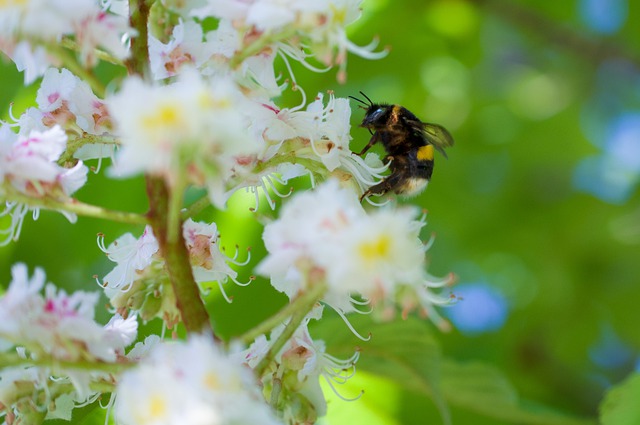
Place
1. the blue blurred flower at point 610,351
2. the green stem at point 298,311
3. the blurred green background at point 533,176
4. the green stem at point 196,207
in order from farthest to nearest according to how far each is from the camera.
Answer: the blue blurred flower at point 610,351 → the blurred green background at point 533,176 → the green stem at point 196,207 → the green stem at point 298,311

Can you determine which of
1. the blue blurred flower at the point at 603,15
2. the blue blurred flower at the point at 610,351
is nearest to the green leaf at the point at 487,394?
the blue blurred flower at the point at 610,351

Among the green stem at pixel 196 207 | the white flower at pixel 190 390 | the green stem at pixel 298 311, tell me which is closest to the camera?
the white flower at pixel 190 390

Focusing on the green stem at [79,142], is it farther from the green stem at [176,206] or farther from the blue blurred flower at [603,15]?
the blue blurred flower at [603,15]

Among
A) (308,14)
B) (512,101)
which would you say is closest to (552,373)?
(512,101)

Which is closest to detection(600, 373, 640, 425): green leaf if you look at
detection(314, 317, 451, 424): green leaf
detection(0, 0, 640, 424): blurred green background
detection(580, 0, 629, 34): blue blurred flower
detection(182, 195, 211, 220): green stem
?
detection(314, 317, 451, 424): green leaf

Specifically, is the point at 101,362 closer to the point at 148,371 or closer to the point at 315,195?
the point at 148,371

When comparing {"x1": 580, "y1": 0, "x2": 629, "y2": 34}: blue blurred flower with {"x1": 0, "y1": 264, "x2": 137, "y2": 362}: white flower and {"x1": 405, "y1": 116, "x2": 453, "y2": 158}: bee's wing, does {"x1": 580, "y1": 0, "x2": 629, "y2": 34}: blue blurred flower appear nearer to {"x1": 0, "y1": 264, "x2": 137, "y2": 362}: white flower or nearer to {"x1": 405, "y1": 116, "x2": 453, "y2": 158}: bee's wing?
{"x1": 405, "y1": 116, "x2": 453, "y2": 158}: bee's wing

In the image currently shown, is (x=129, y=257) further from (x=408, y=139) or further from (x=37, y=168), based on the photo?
(x=408, y=139)

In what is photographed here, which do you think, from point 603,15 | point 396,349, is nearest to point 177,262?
point 396,349
